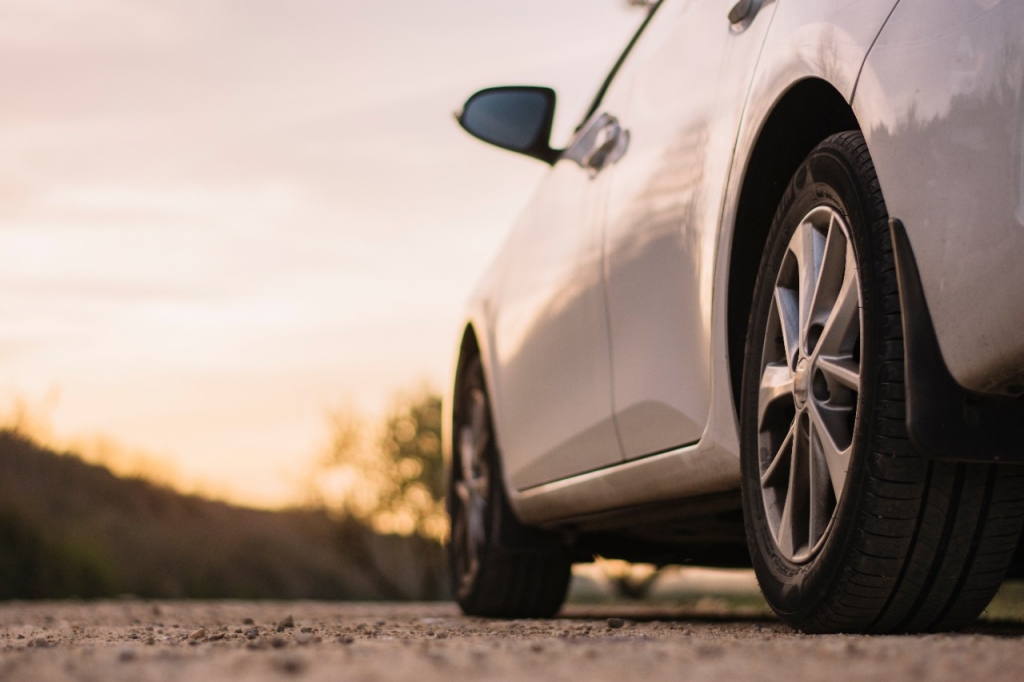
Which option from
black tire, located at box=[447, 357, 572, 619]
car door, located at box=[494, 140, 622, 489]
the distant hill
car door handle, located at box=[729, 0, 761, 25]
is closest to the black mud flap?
car door handle, located at box=[729, 0, 761, 25]

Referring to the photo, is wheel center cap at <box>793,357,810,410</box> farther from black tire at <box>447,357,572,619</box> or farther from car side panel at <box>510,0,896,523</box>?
black tire at <box>447,357,572,619</box>

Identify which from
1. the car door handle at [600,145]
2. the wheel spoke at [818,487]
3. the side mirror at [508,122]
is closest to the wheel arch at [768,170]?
the wheel spoke at [818,487]

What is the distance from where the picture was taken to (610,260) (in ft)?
10.6

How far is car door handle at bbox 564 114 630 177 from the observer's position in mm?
3389

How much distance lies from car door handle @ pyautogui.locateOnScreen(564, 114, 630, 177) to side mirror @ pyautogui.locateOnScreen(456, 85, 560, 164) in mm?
304

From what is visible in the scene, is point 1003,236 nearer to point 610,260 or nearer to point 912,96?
point 912,96

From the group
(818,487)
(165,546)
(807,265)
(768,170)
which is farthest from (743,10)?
(165,546)

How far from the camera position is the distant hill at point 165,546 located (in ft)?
31.6

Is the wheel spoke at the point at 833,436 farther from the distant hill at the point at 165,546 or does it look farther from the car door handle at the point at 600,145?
the distant hill at the point at 165,546

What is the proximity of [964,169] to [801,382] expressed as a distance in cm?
57

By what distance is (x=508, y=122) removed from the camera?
418 centimetres

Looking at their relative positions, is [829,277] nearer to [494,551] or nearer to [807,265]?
[807,265]

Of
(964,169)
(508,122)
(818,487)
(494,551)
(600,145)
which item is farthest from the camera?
(494,551)

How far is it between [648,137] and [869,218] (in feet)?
3.48
